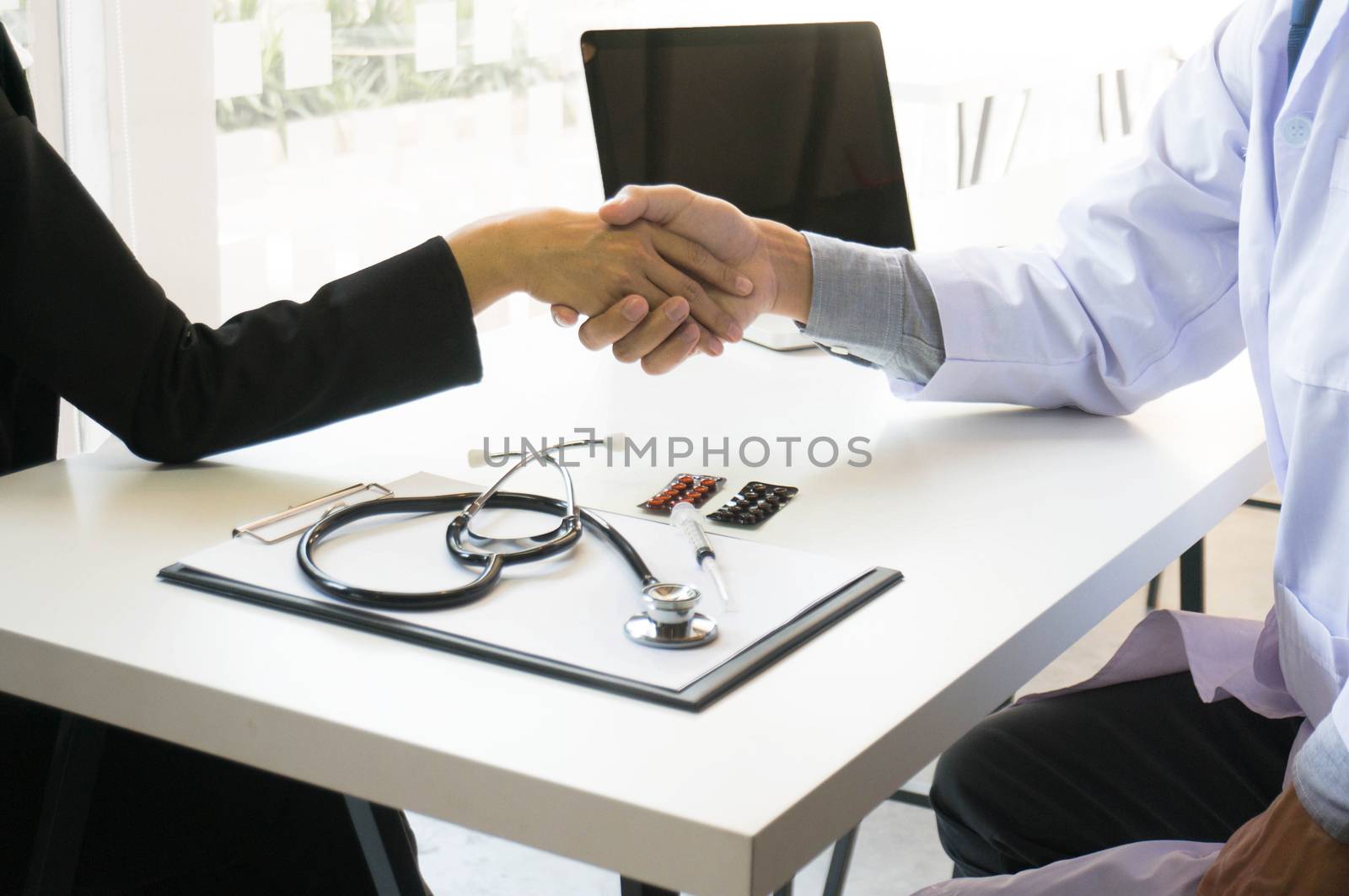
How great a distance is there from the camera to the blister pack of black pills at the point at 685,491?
91 centimetres

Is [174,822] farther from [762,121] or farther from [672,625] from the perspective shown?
[762,121]

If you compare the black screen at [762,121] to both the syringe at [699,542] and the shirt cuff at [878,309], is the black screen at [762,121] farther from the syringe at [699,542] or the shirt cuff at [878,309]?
the syringe at [699,542]

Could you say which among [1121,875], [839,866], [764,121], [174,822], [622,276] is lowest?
[839,866]

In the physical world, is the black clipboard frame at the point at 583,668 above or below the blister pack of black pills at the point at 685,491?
above

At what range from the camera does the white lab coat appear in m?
0.86

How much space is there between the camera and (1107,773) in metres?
1.01

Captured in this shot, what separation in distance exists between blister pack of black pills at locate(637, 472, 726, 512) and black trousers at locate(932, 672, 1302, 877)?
314 millimetres

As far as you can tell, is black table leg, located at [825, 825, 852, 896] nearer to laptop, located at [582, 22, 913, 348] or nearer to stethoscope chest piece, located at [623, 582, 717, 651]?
laptop, located at [582, 22, 913, 348]

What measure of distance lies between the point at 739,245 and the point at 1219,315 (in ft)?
1.35

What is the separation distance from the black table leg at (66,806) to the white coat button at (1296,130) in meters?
0.88

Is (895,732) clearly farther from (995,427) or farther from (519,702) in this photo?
(995,427)

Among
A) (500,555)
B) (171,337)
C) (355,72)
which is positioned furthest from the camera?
(355,72)

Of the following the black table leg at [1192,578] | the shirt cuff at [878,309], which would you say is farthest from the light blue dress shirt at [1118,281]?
the black table leg at [1192,578]

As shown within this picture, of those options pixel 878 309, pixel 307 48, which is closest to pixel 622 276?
pixel 878 309
